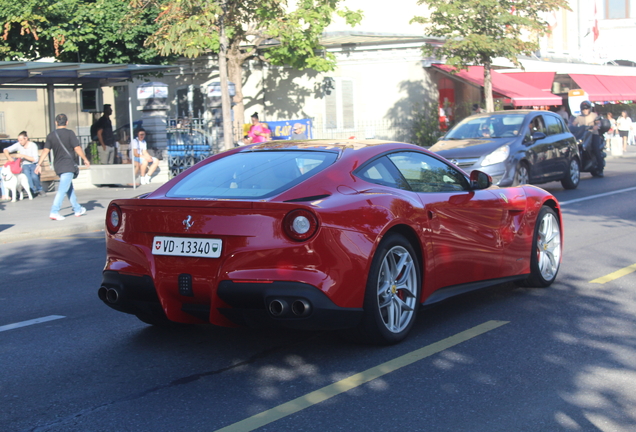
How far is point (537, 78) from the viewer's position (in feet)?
114

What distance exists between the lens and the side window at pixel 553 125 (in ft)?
53.7

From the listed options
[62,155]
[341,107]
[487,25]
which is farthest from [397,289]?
[341,107]

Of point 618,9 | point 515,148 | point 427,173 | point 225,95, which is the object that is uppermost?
point 618,9

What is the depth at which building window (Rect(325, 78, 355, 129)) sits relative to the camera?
30.7m

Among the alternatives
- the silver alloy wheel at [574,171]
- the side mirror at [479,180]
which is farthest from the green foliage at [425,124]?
the side mirror at [479,180]

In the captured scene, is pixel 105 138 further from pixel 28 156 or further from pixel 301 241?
pixel 301 241

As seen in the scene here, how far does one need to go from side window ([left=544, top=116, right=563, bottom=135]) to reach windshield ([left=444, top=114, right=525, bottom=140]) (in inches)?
36.0

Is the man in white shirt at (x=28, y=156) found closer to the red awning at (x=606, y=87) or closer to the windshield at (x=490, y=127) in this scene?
the windshield at (x=490, y=127)

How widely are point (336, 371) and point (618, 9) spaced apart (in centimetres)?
6064

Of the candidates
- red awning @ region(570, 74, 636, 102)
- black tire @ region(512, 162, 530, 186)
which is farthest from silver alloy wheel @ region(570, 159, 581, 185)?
red awning @ region(570, 74, 636, 102)

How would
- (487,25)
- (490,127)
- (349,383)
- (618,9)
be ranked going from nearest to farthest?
1. (349,383)
2. (490,127)
3. (487,25)
4. (618,9)

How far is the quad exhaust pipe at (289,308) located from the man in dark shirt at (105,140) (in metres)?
18.8

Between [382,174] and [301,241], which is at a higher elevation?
[382,174]

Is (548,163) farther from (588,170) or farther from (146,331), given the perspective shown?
(146,331)
